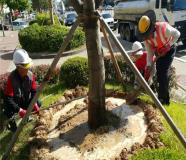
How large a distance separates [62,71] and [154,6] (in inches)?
342

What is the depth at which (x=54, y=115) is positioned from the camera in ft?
22.3

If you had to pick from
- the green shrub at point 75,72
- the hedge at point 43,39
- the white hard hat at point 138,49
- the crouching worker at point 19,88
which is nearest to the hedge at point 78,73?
the green shrub at point 75,72

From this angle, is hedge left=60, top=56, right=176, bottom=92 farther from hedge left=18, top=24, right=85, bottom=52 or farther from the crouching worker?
hedge left=18, top=24, right=85, bottom=52

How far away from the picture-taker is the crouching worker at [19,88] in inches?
237


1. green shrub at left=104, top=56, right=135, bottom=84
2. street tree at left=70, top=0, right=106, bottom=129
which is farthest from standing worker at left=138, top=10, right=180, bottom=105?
green shrub at left=104, top=56, right=135, bottom=84

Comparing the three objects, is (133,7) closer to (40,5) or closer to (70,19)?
(70,19)

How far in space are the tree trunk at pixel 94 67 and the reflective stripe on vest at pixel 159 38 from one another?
1.26m

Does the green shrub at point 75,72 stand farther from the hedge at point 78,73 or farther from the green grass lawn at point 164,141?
the green grass lawn at point 164,141

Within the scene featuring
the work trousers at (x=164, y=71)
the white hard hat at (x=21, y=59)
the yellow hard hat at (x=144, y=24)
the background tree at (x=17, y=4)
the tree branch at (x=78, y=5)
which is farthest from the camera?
the background tree at (x=17, y=4)

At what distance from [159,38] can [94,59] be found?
1.49 meters

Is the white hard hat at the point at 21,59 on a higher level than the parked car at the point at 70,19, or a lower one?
higher

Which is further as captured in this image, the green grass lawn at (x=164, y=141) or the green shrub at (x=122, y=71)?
the green shrub at (x=122, y=71)

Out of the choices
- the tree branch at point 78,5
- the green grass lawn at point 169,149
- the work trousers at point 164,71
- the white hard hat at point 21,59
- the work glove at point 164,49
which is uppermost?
the tree branch at point 78,5

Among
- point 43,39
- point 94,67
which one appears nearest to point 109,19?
point 43,39
